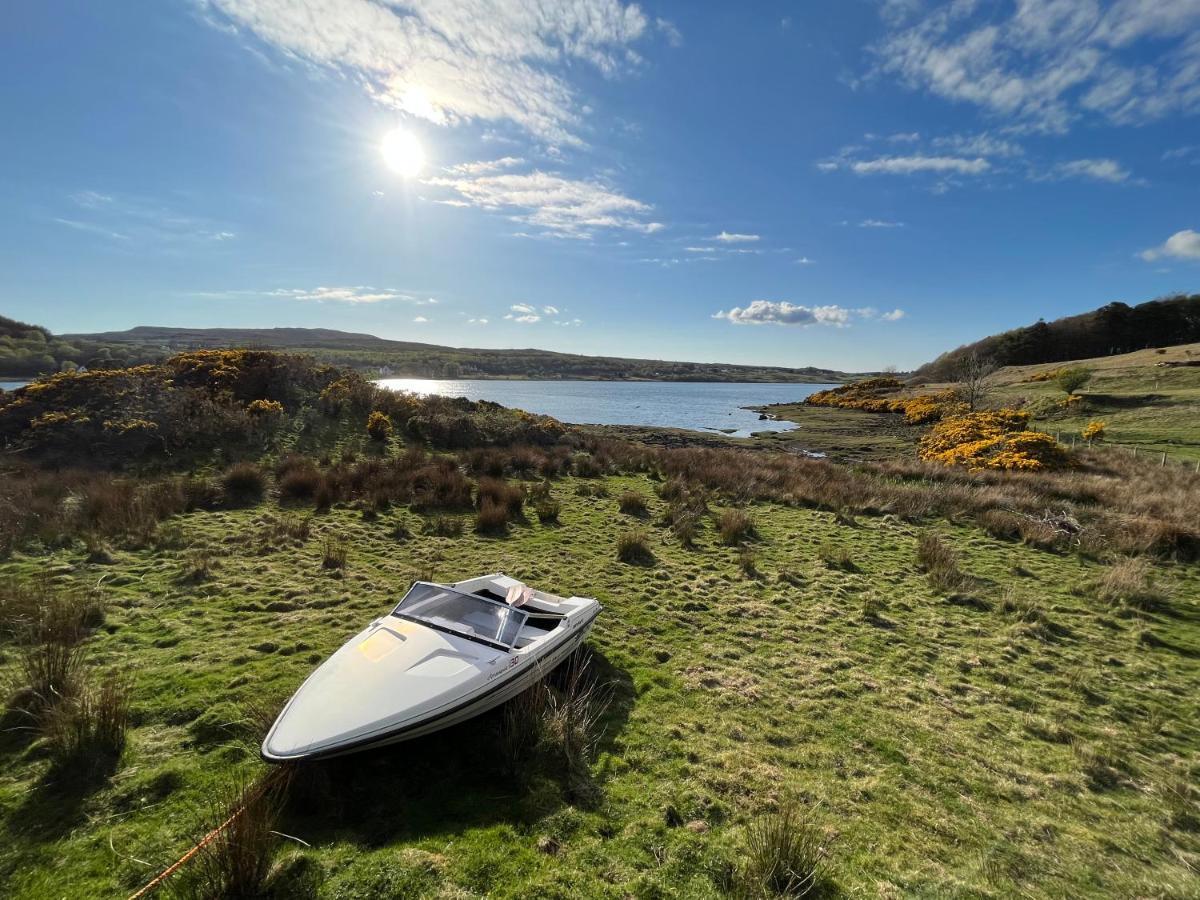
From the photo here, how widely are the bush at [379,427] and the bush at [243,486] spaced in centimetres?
714

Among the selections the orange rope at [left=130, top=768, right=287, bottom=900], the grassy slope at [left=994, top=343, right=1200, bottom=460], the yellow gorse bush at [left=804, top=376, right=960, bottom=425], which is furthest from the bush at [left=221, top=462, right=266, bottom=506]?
the yellow gorse bush at [left=804, top=376, right=960, bottom=425]

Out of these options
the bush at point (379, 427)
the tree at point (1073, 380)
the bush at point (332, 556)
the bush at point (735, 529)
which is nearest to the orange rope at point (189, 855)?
the bush at point (332, 556)

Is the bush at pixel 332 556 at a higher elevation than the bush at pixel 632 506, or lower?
higher

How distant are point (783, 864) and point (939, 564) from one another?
9.20 m

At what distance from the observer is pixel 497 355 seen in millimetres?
174875

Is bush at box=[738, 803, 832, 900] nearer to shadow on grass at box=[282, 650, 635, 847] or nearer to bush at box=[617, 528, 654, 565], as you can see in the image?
shadow on grass at box=[282, 650, 635, 847]

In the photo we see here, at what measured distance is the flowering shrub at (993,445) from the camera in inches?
897

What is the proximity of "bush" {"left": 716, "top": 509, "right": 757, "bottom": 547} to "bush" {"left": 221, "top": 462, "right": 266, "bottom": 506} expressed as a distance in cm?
1183

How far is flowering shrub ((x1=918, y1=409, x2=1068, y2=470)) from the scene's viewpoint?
2278cm

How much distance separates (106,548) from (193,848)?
805cm

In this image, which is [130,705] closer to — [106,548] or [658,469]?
[106,548]

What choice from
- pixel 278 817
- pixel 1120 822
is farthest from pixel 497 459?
pixel 1120 822

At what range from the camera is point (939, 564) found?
10.4 metres

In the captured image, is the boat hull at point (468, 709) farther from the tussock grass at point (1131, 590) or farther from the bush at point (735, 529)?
the tussock grass at point (1131, 590)
